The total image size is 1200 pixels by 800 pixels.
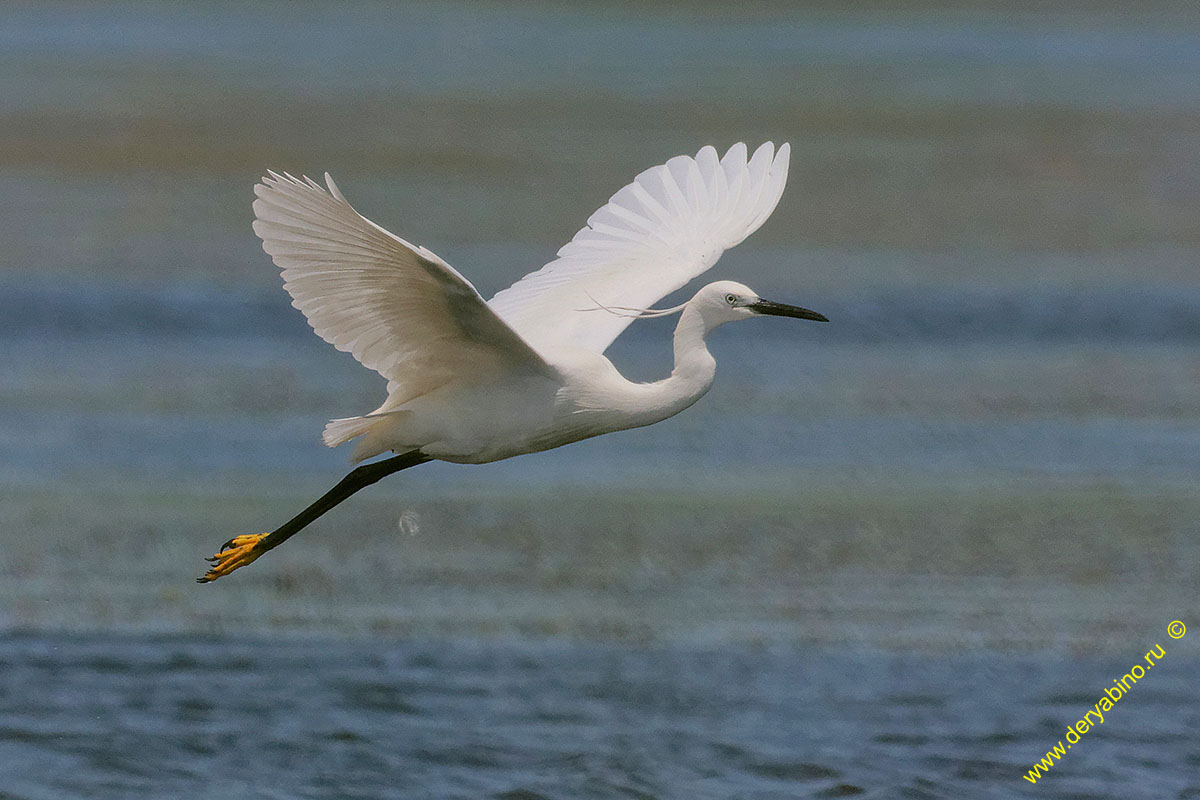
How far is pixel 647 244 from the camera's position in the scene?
6523 mm

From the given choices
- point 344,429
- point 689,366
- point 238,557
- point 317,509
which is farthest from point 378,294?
point 238,557

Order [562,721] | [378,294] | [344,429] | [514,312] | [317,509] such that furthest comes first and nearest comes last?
[562,721], [514,312], [317,509], [344,429], [378,294]

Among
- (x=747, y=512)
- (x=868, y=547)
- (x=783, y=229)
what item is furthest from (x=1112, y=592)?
(x=783, y=229)

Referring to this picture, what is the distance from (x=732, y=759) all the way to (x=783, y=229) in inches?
320

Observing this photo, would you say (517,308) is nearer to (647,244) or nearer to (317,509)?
(647,244)

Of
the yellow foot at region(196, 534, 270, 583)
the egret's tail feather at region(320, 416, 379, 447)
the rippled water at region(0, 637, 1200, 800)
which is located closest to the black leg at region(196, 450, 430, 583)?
the yellow foot at region(196, 534, 270, 583)

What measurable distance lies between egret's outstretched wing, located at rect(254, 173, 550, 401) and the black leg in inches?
12.0

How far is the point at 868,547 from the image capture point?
8.80m

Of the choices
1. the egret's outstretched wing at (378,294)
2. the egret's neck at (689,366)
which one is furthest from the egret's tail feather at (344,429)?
the egret's neck at (689,366)

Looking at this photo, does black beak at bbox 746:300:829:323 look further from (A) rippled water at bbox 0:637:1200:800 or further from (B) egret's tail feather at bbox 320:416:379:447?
(A) rippled water at bbox 0:637:1200:800

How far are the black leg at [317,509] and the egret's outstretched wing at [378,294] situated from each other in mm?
305

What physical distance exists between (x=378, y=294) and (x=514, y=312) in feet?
4.03

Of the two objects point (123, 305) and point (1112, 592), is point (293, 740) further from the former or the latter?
point (123, 305)

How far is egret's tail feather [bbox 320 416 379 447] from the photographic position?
18.6 ft
